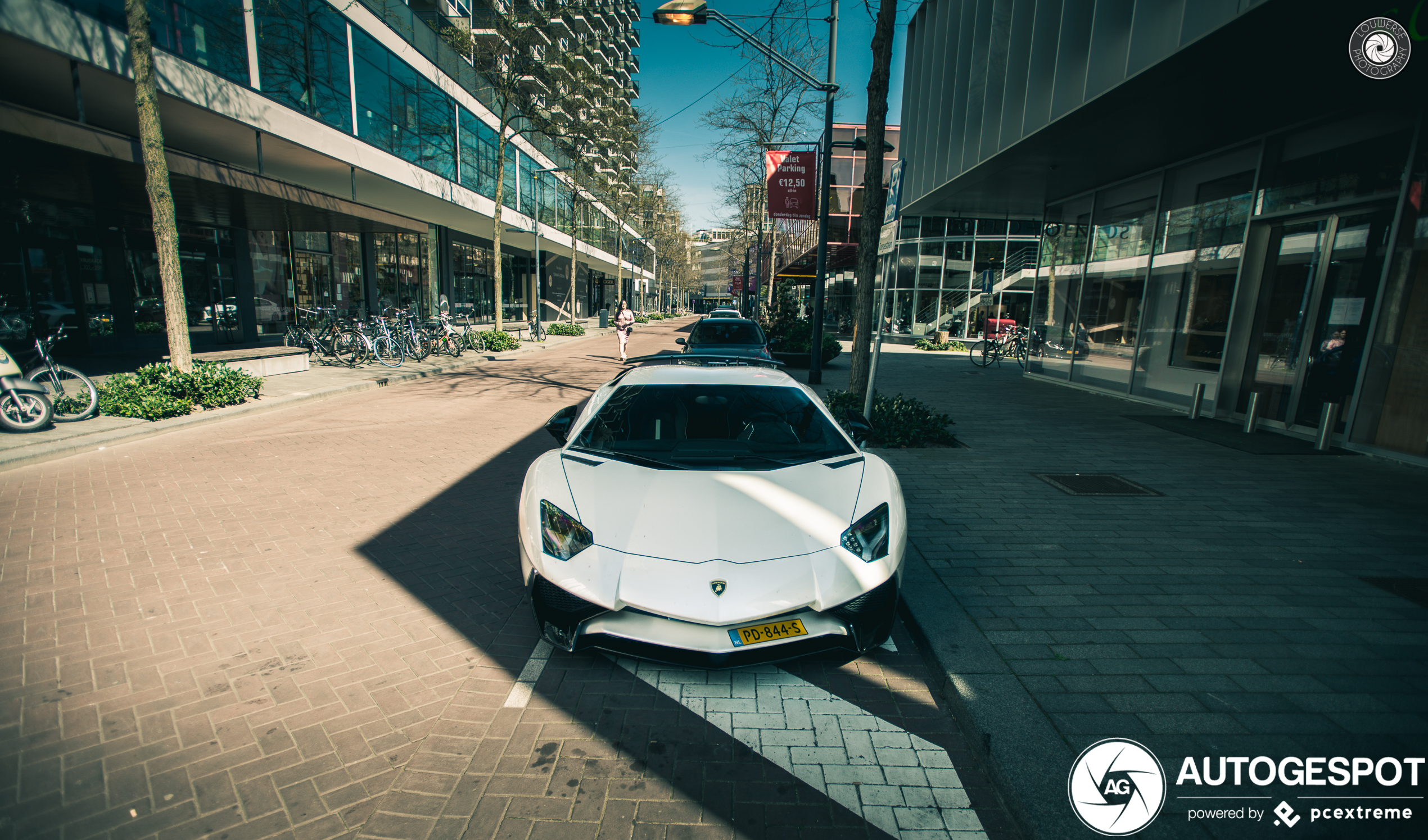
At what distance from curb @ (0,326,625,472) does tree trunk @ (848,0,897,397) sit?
30.0ft

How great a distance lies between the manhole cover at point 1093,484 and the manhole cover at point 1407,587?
6.03 ft

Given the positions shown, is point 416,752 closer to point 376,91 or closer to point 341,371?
point 341,371

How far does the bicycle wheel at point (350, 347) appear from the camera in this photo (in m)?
15.5

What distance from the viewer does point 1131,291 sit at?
12141mm

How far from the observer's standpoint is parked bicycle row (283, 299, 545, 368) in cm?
1559

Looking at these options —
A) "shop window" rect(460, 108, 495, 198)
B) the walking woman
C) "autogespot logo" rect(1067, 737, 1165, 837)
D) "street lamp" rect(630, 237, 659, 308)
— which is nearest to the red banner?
the walking woman

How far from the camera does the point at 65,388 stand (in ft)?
25.9

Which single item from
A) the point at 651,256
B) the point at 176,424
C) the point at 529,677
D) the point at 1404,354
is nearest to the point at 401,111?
the point at 176,424

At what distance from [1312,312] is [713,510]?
10.0 metres

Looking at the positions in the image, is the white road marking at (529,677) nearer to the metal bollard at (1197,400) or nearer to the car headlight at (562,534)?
the car headlight at (562,534)

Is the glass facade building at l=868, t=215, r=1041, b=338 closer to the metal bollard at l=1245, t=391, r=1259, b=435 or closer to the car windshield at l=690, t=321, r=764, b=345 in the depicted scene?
the car windshield at l=690, t=321, r=764, b=345

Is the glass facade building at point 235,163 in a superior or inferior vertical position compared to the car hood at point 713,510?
superior

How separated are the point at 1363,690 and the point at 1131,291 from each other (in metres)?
11.6

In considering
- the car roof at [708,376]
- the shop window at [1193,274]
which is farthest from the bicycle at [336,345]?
the shop window at [1193,274]
